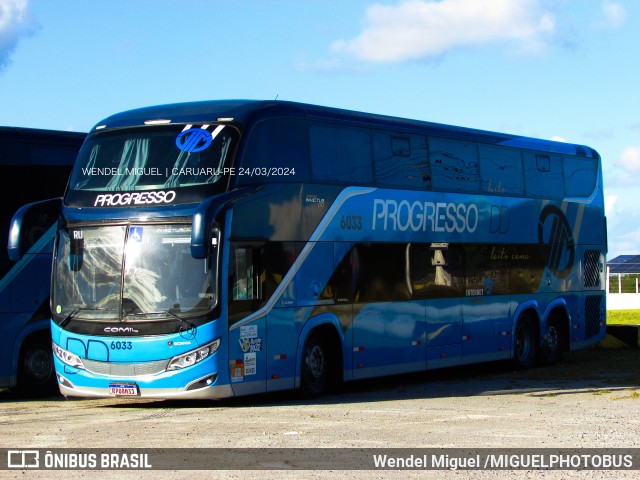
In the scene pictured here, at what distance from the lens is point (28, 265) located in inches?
727

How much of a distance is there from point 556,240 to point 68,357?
11.8 m

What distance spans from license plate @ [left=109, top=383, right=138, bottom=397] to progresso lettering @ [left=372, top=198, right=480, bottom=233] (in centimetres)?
504

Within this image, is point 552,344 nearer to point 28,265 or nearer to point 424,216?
point 424,216

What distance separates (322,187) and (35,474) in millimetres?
8312

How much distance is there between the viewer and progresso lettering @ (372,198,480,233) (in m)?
19.2

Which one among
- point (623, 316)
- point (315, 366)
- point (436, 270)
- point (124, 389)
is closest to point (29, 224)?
point (124, 389)

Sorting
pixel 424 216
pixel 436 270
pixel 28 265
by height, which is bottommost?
pixel 436 270

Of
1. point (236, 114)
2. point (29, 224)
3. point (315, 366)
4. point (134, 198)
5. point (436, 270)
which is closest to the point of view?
point (134, 198)

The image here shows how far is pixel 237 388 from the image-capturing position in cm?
1611

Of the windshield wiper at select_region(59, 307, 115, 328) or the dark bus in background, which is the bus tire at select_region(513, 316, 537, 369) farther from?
the windshield wiper at select_region(59, 307, 115, 328)

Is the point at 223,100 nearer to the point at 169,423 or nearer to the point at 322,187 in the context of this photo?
the point at 322,187

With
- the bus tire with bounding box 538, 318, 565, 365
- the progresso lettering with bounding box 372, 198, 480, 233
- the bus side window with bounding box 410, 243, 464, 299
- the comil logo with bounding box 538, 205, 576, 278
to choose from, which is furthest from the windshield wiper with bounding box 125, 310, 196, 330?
the bus tire with bounding box 538, 318, 565, 365

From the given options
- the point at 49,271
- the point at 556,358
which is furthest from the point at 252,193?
the point at 556,358

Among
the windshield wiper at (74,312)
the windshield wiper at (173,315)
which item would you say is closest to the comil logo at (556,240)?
the windshield wiper at (173,315)
